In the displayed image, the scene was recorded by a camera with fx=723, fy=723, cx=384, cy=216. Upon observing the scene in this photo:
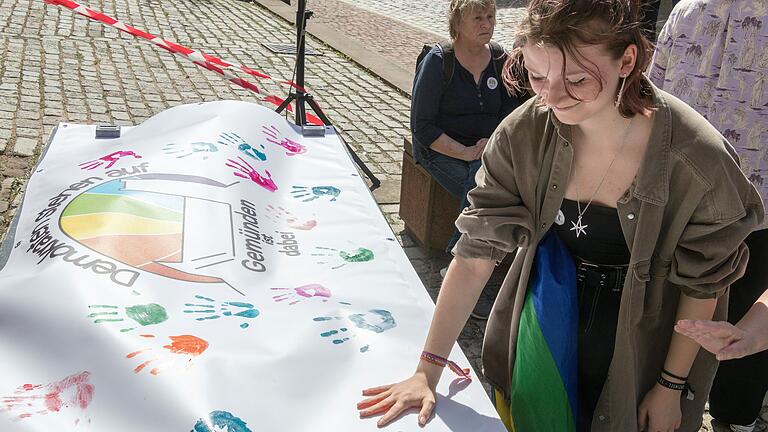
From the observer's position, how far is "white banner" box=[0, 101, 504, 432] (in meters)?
1.55

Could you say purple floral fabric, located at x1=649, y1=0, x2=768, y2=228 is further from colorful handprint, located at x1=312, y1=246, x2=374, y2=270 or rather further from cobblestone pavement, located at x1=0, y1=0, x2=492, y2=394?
cobblestone pavement, located at x1=0, y1=0, x2=492, y2=394

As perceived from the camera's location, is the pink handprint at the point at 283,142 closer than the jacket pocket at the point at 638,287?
No

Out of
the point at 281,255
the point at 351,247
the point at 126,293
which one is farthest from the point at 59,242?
the point at 351,247

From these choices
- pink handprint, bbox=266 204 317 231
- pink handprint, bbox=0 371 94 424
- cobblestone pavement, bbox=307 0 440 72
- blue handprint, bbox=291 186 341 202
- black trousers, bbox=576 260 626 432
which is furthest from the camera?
cobblestone pavement, bbox=307 0 440 72

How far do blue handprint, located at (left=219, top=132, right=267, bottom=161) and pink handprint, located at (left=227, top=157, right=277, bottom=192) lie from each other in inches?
3.9

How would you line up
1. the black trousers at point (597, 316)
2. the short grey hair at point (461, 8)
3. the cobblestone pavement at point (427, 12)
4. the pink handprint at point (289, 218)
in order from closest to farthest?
the black trousers at point (597, 316), the pink handprint at point (289, 218), the short grey hair at point (461, 8), the cobblestone pavement at point (427, 12)

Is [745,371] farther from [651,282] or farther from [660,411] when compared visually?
[651,282]

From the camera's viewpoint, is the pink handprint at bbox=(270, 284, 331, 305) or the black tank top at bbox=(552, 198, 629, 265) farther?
the pink handprint at bbox=(270, 284, 331, 305)

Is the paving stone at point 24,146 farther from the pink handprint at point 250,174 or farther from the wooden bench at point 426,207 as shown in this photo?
the pink handprint at point 250,174

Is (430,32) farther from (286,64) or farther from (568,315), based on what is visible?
(568,315)

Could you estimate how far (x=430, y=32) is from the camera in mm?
11148

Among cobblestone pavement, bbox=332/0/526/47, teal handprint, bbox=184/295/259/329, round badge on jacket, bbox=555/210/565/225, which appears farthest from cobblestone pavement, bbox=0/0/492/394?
cobblestone pavement, bbox=332/0/526/47

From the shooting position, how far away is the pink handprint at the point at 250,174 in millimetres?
2592

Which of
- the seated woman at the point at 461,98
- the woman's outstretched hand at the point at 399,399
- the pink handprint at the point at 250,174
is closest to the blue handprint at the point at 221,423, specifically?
the woman's outstretched hand at the point at 399,399
